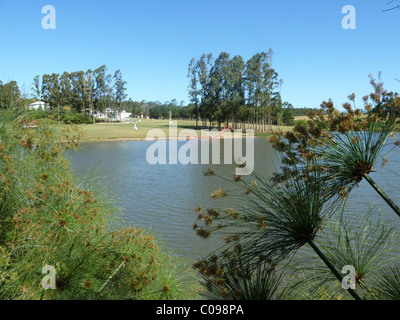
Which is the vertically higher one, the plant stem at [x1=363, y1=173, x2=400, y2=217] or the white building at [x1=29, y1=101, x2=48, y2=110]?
the white building at [x1=29, y1=101, x2=48, y2=110]

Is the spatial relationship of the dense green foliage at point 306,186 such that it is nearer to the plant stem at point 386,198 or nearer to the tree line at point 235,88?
the plant stem at point 386,198

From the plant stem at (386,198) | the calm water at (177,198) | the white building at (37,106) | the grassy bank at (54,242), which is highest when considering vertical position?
the white building at (37,106)

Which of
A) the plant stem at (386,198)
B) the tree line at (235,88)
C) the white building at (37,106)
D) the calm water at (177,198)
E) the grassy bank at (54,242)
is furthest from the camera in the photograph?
the tree line at (235,88)

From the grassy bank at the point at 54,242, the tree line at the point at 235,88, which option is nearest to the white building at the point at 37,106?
the grassy bank at the point at 54,242

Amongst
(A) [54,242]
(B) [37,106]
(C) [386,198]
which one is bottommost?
(A) [54,242]

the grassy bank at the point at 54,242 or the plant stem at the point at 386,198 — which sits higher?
the plant stem at the point at 386,198

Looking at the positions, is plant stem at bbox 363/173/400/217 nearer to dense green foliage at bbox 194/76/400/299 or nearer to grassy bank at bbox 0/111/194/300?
dense green foliage at bbox 194/76/400/299

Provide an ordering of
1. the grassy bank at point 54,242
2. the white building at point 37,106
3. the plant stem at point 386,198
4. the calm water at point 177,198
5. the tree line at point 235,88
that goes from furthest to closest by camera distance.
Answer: the tree line at point 235,88, the calm water at point 177,198, the white building at point 37,106, the grassy bank at point 54,242, the plant stem at point 386,198

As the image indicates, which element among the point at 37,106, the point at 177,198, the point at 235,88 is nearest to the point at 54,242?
the point at 37,106

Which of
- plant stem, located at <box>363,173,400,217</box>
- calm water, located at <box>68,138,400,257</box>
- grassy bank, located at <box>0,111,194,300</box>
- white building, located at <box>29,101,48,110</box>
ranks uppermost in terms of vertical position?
white building, located at <box>29,101,48,110</box>

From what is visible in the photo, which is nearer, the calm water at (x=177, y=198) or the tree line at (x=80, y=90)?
the calm water at (x=177, y=198)

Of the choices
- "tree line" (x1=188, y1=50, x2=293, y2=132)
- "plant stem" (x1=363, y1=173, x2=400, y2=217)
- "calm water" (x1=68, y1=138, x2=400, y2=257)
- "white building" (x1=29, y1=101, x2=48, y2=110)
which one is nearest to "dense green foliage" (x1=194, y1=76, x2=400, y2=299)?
"plant stem" (x1=363, y1=173, x2=400, y2=217)

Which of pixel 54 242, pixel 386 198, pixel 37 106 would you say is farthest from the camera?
pixel 37 106

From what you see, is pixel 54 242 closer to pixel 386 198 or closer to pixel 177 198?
pixel 386 198
